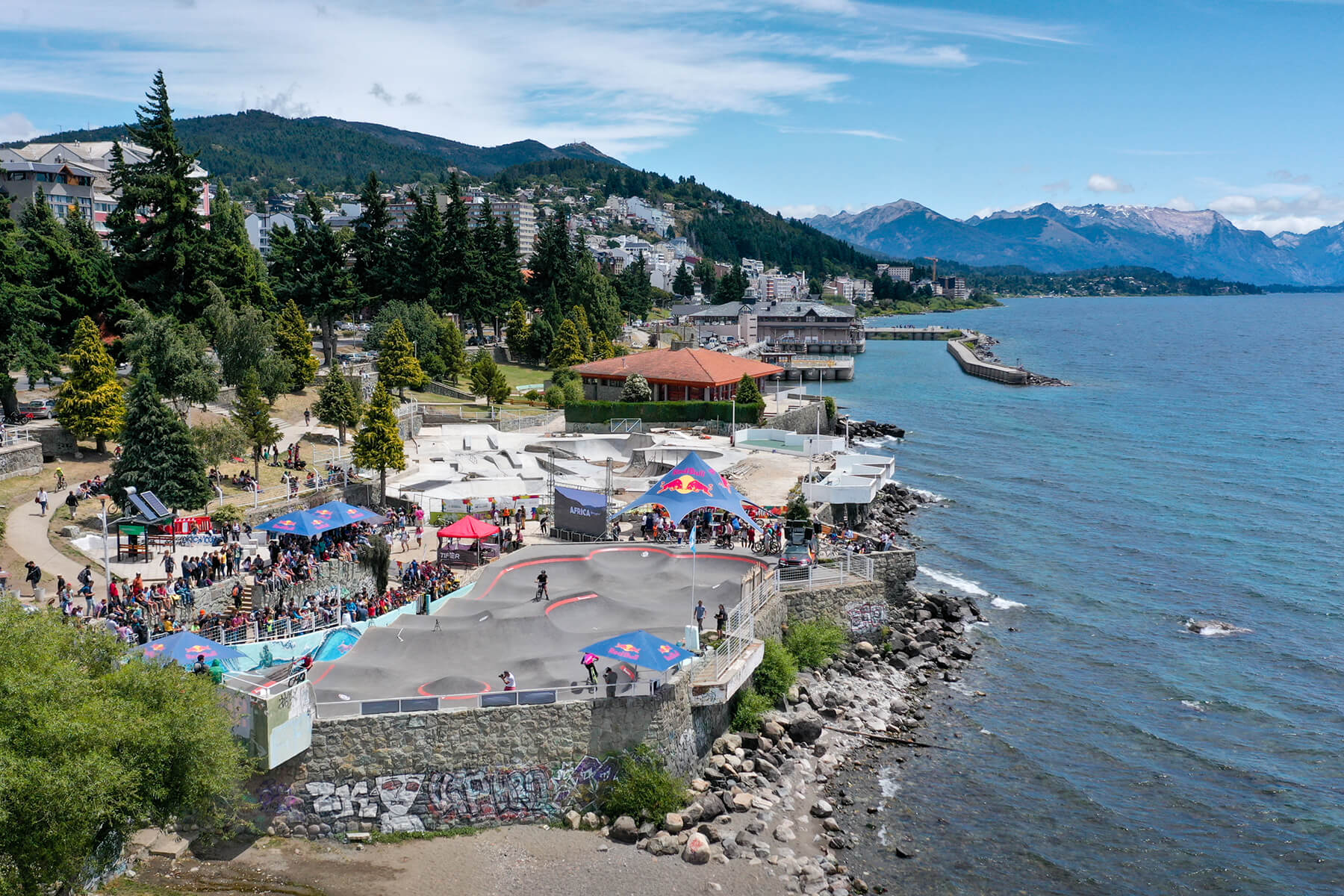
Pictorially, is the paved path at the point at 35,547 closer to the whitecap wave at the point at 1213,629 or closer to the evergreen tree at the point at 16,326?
the evergreen tree at the point at 16,326

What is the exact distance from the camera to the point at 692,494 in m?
34.6

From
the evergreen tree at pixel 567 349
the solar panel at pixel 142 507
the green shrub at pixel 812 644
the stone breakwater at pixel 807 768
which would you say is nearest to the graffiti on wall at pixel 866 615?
the stone breakwater at pixel 807 768

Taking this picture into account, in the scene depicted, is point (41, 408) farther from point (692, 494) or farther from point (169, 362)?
point (692, 494)

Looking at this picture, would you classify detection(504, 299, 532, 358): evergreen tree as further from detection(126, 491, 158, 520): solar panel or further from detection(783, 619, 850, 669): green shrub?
detection(783, 619, 850, 669): green shrub

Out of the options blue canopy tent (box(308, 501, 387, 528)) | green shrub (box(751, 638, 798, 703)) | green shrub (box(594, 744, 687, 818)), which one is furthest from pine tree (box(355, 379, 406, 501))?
green shrub (box(594, 744, 687, 818))

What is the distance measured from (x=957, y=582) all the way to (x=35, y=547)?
1285 inches

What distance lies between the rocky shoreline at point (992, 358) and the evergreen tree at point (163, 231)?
8614 centimetres

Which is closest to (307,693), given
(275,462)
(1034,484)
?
(275,462)

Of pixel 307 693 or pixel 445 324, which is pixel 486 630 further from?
pixel 445 324

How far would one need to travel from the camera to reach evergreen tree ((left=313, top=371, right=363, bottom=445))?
47.5 m

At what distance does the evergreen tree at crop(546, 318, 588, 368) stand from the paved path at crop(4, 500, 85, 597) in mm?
46837

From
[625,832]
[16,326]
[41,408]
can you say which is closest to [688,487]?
[625,832]

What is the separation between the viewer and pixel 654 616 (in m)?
27.4

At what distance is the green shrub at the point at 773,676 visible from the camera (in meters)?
27.3
